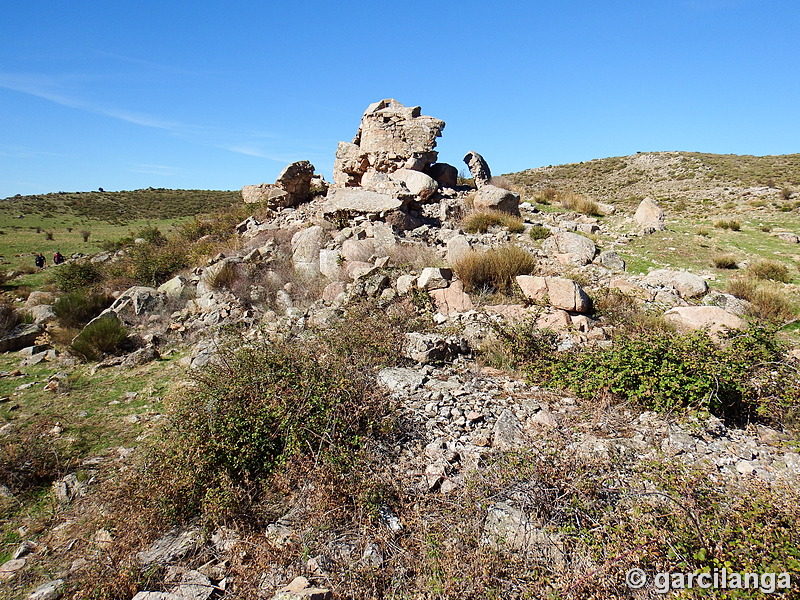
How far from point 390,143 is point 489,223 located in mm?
4606

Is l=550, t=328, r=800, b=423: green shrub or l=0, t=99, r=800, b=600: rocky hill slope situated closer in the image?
l=0, t=99, r=800, b=600: rocky hill slope

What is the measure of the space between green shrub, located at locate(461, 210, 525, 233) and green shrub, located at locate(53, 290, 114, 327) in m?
9.42

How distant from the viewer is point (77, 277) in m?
12.6

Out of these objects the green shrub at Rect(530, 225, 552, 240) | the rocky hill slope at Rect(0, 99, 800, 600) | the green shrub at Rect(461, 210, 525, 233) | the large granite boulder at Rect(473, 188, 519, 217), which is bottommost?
the rocky hill slope at Rect(0, 99, 800, 600)

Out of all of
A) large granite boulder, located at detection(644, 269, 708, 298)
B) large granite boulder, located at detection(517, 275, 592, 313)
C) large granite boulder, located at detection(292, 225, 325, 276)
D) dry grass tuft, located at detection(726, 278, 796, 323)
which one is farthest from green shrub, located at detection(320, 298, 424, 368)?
dry grass tuft, located at detection(726, 278, 796, 323)

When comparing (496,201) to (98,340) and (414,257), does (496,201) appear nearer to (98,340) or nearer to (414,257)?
(414,257)

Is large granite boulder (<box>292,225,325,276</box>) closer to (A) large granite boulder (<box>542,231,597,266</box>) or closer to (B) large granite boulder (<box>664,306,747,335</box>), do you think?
(A) large granite boulder (<box>542,231,597,266</box>)

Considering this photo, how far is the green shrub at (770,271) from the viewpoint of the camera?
25.2ft

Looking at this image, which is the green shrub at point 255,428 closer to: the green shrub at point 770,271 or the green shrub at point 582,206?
the green shrub at point 770,271

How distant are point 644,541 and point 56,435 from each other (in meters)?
6.16

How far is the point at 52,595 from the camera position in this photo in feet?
9.16

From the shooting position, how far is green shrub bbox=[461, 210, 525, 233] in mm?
10664

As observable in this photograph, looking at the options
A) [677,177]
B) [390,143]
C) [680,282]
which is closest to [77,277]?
[390,143]

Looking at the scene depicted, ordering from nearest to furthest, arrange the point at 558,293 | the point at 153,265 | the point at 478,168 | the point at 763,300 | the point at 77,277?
the point at 558,293
the point at 763,300
the point at 153,265
the point at 77,277
the point at 478,168
